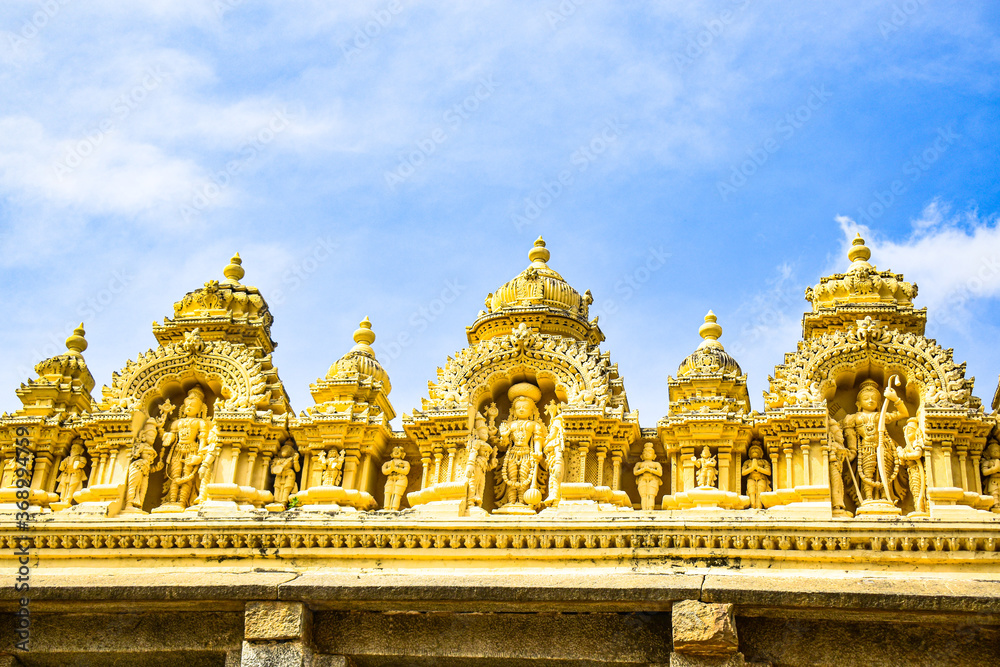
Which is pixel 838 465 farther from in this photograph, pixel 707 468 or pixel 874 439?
pixel 707 468

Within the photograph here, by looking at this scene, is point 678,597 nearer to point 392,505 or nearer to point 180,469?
point 392,505

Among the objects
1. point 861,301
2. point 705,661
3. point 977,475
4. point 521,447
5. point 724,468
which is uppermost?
point 861,301

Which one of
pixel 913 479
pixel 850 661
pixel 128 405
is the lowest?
pixel 850 661

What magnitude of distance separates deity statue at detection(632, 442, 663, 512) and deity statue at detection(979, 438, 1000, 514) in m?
3.64

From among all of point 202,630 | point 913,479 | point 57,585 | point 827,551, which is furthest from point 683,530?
point 57,585

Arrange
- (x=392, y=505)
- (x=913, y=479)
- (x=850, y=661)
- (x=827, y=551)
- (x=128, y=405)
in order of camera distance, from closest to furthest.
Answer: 1. (x=850, y=661)
2. (x=827, y=551)
3. (x=913, y=479)
4. (x=392, y=505)
5. (x=128, y=405)

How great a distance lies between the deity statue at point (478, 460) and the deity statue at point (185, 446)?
8.63 ft

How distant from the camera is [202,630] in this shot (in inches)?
294

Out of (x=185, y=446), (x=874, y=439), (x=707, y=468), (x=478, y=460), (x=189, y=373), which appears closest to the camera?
(x=707, y=468)

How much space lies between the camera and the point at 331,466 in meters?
13.8

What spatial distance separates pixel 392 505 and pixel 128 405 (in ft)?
12.9

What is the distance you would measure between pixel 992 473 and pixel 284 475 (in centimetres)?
846

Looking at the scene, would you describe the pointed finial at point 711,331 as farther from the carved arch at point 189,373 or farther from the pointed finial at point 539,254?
the carved arch at point 189,373

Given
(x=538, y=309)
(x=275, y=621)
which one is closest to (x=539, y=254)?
(x=538, y=309)
